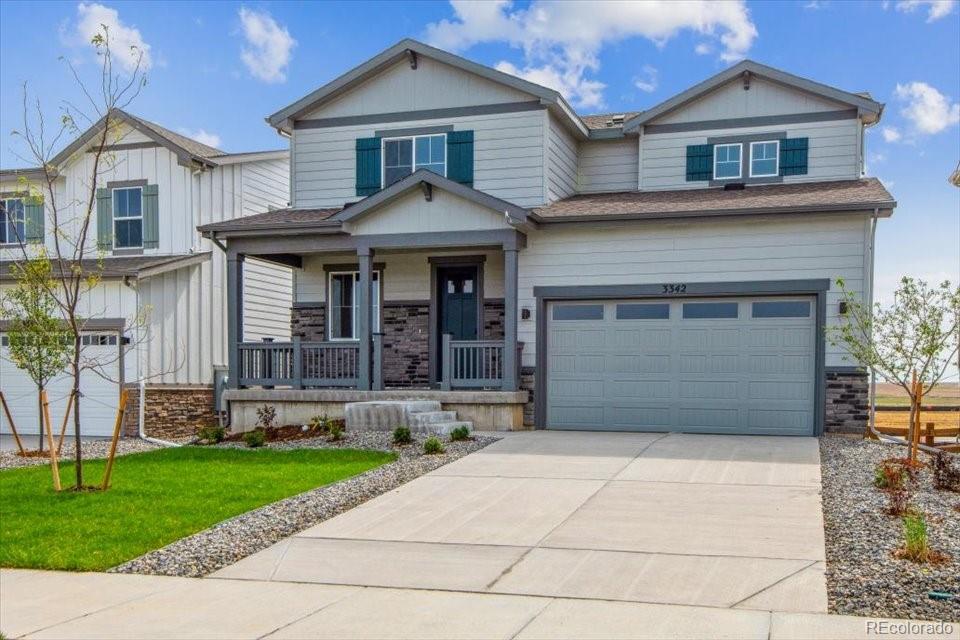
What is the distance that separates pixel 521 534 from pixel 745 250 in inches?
342

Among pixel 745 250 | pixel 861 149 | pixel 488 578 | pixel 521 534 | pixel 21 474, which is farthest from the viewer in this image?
pixel 861 149

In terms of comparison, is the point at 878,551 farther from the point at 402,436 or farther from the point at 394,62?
the point at 394,62

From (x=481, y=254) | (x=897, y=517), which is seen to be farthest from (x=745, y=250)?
(x=897, y=517)

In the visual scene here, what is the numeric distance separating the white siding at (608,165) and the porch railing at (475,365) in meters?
4.27

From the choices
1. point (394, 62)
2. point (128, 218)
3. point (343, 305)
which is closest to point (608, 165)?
point (394, 62)

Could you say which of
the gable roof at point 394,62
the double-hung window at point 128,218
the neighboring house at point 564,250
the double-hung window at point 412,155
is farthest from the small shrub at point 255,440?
the double-hung window at point 128,218

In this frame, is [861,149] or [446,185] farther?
[861,149]

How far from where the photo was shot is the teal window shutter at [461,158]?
17625mm

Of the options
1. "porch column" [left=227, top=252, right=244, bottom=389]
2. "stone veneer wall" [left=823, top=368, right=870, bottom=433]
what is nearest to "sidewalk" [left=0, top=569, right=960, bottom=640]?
"stone veneer wall" [left=823, top=368, right=870, bottom=433]

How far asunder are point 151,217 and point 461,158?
7.58 m

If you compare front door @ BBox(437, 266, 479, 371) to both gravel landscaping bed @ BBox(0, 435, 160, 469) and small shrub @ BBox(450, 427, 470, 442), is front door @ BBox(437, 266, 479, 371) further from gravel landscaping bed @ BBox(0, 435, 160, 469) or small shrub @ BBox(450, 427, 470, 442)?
gravel landscaping bed @ BBox(0, 435, 160, 469)

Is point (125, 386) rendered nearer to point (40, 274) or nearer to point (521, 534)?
point (40, 274)

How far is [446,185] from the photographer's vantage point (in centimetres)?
1600

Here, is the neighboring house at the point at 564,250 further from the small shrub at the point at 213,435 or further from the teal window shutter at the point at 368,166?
the small shrub at the point at 213,435
